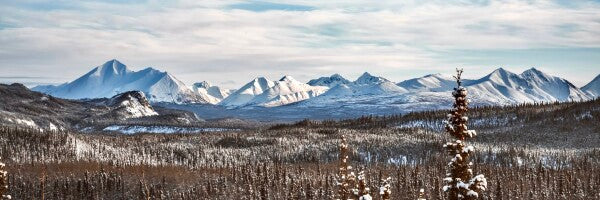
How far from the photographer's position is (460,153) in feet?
43.6

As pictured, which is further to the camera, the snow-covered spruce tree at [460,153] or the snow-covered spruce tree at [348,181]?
the snow-covered spruce tree at [348,181]

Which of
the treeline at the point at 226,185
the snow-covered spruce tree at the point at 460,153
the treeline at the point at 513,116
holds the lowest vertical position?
the treeline at the point at 226,185

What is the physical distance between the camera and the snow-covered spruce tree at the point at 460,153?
1293 cm

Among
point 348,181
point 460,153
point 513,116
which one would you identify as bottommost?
point 513,116

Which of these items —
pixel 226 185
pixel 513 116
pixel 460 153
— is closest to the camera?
pixel 460 153

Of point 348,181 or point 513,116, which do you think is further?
point 513,116

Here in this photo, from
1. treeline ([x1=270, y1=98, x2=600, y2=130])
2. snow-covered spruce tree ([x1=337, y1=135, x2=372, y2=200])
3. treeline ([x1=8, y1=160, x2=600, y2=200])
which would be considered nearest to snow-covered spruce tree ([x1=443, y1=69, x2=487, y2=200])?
snow-covered spruce tree ([x1=337, y1=135, x2=372, y2=200])

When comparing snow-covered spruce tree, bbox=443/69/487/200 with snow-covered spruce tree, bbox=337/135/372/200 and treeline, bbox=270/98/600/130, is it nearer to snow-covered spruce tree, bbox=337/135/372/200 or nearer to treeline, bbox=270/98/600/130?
snow-covered spruce tree, bbox=337/135/372/200

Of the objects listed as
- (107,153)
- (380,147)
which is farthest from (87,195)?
(380,147)

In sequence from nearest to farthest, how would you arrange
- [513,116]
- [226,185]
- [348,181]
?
1. [348,181]
2. [226,185]
3. [513,116]

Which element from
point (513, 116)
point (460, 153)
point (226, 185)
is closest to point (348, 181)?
point (460, 153)

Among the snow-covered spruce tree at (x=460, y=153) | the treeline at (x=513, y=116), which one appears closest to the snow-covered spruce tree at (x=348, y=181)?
the snow-covered spruce tree at (x=460, y=153)

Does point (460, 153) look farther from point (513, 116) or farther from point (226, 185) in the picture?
point (513, 116)

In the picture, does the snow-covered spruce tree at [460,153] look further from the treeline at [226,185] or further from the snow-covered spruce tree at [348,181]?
the treeline at [226,185]
